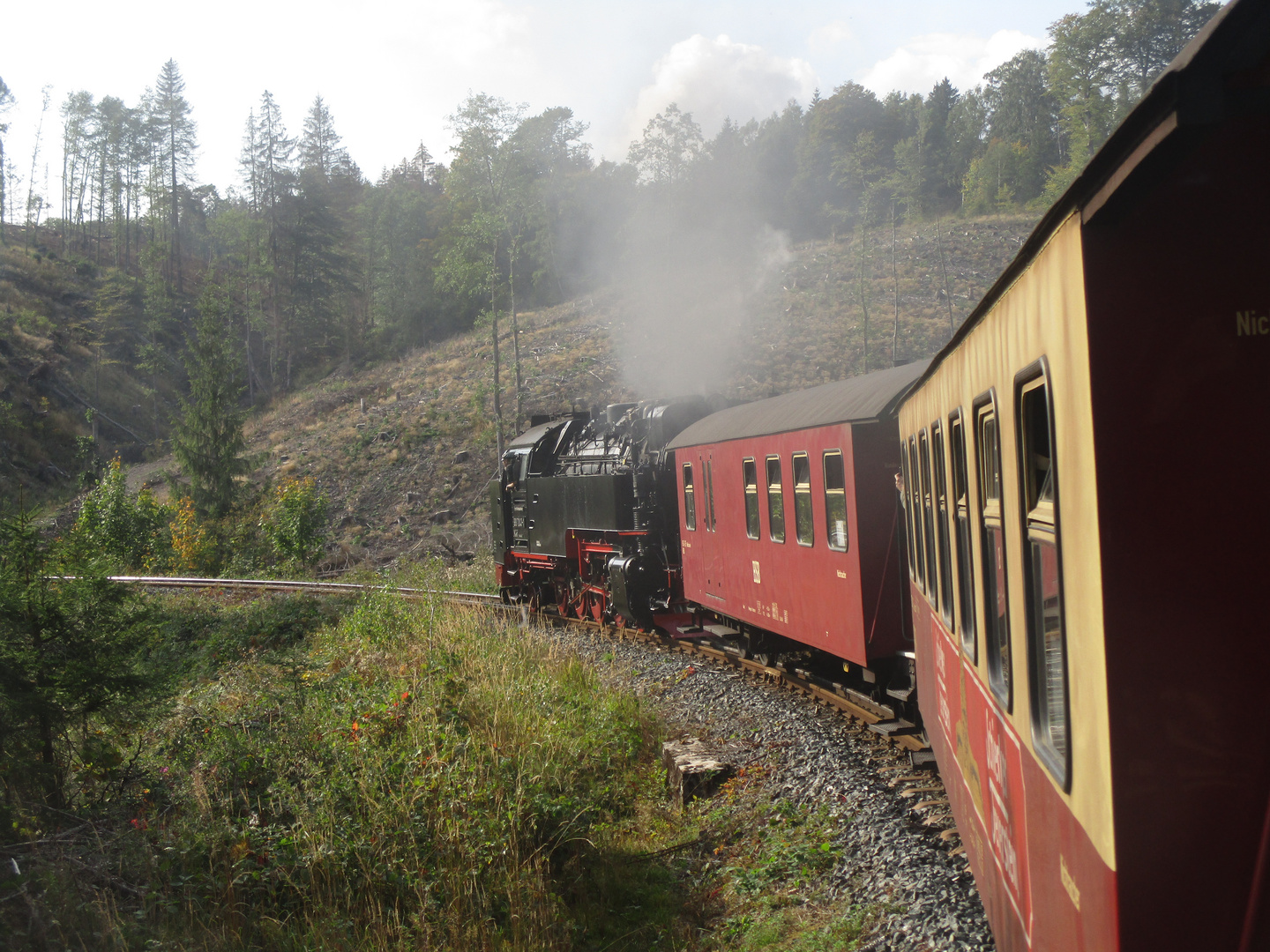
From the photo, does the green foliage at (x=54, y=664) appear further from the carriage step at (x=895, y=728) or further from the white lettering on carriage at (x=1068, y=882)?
the white lettering on carriage at (x=1068, y=882)

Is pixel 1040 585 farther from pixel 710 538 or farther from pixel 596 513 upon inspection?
pixel 596 513

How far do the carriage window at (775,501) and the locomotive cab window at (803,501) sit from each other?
0.98 feet

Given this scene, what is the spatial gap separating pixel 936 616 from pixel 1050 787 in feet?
8.61

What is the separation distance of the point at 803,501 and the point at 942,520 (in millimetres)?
3825

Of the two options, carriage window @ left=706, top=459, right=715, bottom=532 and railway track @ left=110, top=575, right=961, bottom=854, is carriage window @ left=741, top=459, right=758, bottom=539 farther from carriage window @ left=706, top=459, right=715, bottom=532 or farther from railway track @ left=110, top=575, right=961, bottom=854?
railway track @ left=110, top=575, right=961, bottom=854

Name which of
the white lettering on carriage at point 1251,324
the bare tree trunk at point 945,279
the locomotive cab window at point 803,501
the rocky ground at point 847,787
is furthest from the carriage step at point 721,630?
the bare tree trunk at point 945,279

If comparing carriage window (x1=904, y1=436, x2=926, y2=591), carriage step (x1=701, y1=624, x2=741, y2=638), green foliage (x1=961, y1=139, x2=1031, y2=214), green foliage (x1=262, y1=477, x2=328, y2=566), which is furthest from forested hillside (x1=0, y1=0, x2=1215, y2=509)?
carriage window (x1=904, y1=436, x2=926, y2=591)

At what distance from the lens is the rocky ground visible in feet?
14.4

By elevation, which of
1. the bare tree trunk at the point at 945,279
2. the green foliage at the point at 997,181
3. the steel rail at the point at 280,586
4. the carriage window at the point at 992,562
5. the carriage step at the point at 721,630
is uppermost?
the green foliage at the point at 997,181

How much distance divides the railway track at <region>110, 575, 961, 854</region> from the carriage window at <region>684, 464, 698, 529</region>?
165 centimetres

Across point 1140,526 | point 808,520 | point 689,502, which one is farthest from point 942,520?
point 689,502

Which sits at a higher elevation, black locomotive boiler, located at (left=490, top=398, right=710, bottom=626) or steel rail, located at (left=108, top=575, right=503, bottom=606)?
black locomotive boiler, located at (left=490, top=398, right=710, bottom=626)

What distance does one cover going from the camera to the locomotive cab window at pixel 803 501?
7820 mm

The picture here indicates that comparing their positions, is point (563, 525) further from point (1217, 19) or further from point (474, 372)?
point (474, 372)
